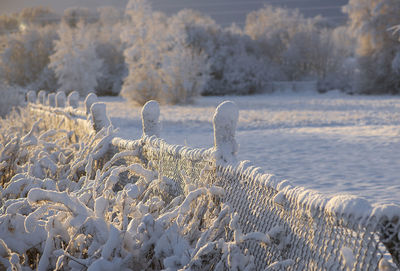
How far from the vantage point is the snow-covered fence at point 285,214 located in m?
1.57

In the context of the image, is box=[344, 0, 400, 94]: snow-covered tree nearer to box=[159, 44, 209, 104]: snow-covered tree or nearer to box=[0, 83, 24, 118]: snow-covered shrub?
box=[159, 44, 209, 104]: snow-covered tree

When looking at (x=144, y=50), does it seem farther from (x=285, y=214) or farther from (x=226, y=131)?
(x=285, y=214)

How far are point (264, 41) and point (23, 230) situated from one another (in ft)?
110

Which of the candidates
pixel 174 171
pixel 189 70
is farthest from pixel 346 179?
pixel 189 70

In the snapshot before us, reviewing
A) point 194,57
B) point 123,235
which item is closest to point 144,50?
point 194,57

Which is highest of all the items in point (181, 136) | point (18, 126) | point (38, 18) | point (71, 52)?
point (38, 18)

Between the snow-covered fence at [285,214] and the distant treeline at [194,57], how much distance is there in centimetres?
1413

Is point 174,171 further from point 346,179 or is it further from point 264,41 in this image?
point 264,41

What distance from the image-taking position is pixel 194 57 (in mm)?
20547

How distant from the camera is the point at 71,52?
28.2 m

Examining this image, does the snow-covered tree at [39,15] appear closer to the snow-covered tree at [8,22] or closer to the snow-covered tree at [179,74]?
the snow-covered tree at [8,22]

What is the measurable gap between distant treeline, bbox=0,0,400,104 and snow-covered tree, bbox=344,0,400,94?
0.05 metres

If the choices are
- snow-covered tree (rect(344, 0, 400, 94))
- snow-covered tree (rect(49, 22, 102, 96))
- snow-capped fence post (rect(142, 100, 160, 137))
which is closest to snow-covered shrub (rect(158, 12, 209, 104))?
snow-covered tree (rect(49, 22, 102, 96))

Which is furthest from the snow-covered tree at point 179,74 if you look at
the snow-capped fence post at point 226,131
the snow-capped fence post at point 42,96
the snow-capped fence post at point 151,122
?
the snow-capped fence post at point 226,131
